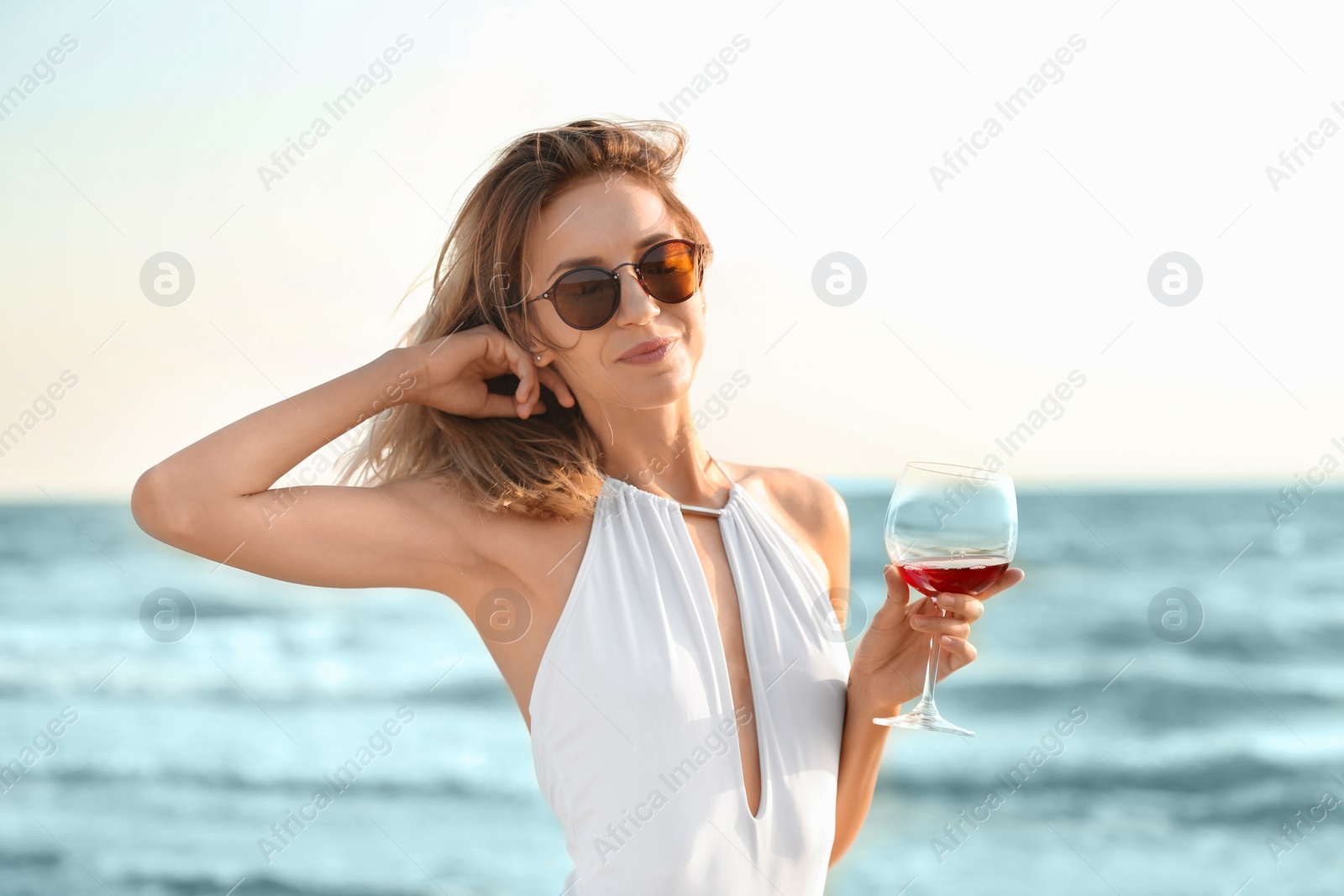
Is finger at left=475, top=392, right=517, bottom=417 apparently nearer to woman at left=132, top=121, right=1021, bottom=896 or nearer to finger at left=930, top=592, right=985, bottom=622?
woman at left=132, top=121, right=1021, bottom=896

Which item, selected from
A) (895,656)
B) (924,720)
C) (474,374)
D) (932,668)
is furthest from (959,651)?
(474,374)

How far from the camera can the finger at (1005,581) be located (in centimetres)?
277

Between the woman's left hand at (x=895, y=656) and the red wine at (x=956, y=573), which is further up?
the red wine at (x=956, y=573)

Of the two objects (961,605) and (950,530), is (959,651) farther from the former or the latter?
(950,530)

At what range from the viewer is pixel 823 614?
3508 millimetres

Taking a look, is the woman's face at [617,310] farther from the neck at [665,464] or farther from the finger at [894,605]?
the finger at [894,605]

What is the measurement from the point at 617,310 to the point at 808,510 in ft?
3.61

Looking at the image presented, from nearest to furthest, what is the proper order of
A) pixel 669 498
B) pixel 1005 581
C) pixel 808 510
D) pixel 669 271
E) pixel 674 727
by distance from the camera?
pixel 1005 581 < pixel 674 727 < pixel 669 271 < pixel 669 498 < pixel 808 510

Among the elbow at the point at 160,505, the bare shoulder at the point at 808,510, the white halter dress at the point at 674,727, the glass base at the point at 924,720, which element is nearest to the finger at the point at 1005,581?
the glass base at the point at 924,720

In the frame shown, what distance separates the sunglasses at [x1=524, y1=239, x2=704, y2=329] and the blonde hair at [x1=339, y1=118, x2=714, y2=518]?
0.18 metres

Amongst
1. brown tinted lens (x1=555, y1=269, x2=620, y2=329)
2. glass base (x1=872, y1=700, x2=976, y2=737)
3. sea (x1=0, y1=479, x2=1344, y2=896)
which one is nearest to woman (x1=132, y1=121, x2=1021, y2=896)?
brown tinted lens (x1=555, y1=269, x2=620, y2=329)

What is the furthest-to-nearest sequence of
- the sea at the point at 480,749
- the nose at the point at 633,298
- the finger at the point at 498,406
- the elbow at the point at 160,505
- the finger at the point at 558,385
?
the sea at the point at 480,749 < the finger at the point at 558,385 < the finger at the point at 498,406 < the nose at the point at 633,298 < the elbow at the point at 160,505

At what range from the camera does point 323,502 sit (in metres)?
2.82

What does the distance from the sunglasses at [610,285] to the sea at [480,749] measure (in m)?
4.11
